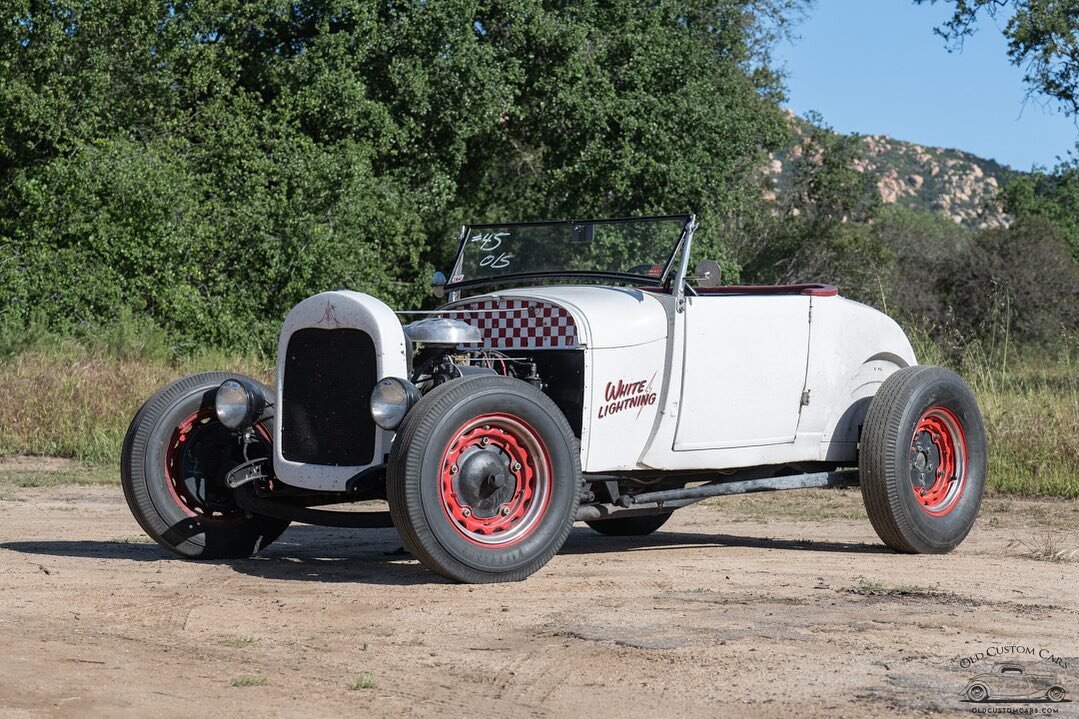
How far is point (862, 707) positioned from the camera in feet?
14.4

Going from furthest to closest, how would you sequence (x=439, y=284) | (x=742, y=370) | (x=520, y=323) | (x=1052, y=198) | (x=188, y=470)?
(x=1052, y=198) < (x=439, y=284) < (x=742, y=370) < (x=188, y=470) < (x=520, y=323)

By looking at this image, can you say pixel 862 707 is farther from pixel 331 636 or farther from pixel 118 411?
pixel 118 411

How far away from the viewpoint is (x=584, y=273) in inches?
314

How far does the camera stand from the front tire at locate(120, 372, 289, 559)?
7.35 metres

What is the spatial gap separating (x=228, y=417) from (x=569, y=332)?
5.92ft

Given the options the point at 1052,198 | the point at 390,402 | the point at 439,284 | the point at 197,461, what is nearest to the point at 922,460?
the point at 439,284

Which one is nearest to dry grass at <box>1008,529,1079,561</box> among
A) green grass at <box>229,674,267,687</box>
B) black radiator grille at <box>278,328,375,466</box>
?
black radiator grille at <box>278,328,375,466</box>

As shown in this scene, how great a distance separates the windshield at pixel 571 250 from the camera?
308 inches

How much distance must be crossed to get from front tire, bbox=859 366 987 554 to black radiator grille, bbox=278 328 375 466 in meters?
2.90

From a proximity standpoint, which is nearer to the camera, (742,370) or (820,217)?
(742,370)

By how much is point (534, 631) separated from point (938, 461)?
3822mm

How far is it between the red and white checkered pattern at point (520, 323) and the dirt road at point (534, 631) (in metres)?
1.19

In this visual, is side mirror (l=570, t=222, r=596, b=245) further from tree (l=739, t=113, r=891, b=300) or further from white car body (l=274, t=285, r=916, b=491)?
tree (l=739, t=113, r=891, b=300)

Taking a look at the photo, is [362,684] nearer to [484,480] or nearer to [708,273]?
[484,480]
